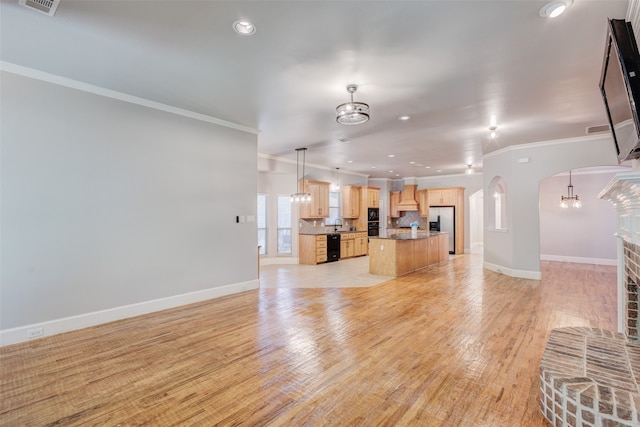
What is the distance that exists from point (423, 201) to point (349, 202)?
3.40 metres

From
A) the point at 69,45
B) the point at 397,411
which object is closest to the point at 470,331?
the point at 397,411

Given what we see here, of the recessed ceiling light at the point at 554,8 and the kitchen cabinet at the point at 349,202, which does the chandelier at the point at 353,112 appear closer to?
the recessed ceiling light at the point at 554,8

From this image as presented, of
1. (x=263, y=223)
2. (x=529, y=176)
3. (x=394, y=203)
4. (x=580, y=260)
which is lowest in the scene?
(x=580, y=260)

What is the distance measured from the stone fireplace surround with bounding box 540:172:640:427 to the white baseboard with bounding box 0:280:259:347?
442 cm

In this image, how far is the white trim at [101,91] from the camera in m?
3.26

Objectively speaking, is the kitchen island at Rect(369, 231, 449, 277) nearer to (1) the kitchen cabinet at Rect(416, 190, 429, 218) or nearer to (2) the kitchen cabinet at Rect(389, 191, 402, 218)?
(1) the kitchen cabinet at Rect(416, 190, 429, 218)

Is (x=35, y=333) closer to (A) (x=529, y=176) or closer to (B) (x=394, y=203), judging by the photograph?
(A) (x=529, y=176)

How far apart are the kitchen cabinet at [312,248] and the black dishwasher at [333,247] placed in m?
0.18

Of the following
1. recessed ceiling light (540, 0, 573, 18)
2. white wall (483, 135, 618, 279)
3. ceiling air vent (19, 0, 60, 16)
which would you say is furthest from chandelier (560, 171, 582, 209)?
ceiling air vent (19, 0, 60, 16)

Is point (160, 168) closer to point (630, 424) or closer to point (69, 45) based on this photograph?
point (69, 45)

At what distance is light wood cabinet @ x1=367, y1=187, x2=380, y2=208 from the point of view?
1099 centimetres

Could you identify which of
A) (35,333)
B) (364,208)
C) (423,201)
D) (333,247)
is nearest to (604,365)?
(35,333)

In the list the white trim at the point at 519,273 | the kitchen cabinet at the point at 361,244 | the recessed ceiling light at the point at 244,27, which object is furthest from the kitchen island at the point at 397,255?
the recessed ceiling light at the point at 244,27

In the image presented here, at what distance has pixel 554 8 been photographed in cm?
222
